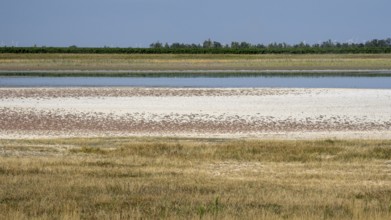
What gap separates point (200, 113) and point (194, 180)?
51.3 ft

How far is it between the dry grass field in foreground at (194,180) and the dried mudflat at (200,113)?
4061mm

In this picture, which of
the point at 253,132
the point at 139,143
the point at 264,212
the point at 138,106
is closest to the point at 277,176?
the point at 264,212

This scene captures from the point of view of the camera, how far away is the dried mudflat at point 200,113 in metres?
24.3

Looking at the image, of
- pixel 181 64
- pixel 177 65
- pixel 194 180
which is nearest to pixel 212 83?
pixel 177 65

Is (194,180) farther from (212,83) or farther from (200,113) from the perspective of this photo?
(212,83)

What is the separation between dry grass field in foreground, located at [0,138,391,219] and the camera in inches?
358

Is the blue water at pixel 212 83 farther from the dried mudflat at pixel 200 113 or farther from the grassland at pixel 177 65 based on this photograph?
the grassland at pixel 177 65

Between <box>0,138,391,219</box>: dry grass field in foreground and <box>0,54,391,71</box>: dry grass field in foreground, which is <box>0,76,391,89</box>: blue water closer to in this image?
<box>0,54,391,71</box>: dry grass field in foreground

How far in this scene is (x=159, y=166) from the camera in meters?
14.9

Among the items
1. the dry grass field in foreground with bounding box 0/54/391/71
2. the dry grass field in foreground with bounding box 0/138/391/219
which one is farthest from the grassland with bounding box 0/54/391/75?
the dry grass field in foreground with bounding box 0/138/391/219

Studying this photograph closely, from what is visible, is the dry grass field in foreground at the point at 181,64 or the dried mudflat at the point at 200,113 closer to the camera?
the dried mudflat at the point at 200,113

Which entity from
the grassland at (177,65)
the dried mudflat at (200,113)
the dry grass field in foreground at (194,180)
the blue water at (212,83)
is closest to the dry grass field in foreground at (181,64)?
the grassland at (177,65)

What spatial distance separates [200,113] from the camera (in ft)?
92.0

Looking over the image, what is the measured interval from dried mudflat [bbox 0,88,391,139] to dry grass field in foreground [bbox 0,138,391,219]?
4061 mm
